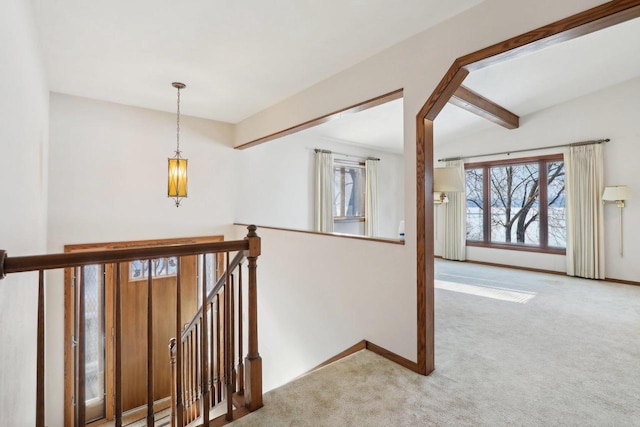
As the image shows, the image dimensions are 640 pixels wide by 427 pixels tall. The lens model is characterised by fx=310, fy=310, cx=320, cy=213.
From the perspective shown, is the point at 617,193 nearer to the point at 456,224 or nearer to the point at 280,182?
the point at 456,224

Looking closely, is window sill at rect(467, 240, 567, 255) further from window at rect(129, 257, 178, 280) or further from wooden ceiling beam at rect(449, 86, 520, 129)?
window at rect(129, 257, 178, 280)

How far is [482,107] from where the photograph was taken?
4.60 metres

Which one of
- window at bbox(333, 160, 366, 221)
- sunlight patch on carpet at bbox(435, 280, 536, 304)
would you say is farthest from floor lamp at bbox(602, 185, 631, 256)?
window at bbox(333, 160, 366, 221)

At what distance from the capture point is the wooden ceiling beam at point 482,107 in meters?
3.99

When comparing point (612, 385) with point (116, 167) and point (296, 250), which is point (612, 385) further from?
point (116, 167)

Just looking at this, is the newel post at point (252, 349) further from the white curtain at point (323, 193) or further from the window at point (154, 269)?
the white curtain at point (323, 193)

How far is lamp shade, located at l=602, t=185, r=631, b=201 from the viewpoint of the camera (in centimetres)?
455

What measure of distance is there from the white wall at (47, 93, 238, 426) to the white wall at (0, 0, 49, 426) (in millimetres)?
1444

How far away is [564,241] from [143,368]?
276 inches

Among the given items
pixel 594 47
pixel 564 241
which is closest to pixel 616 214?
pixel 564 241

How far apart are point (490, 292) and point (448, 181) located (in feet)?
6.92

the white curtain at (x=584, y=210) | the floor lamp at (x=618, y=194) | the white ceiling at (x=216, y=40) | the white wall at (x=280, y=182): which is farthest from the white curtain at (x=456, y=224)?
the white ceiling at (x=216, y=40)

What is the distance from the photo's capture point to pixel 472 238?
21.8 feet

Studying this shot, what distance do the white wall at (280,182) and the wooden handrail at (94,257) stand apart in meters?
3.51
